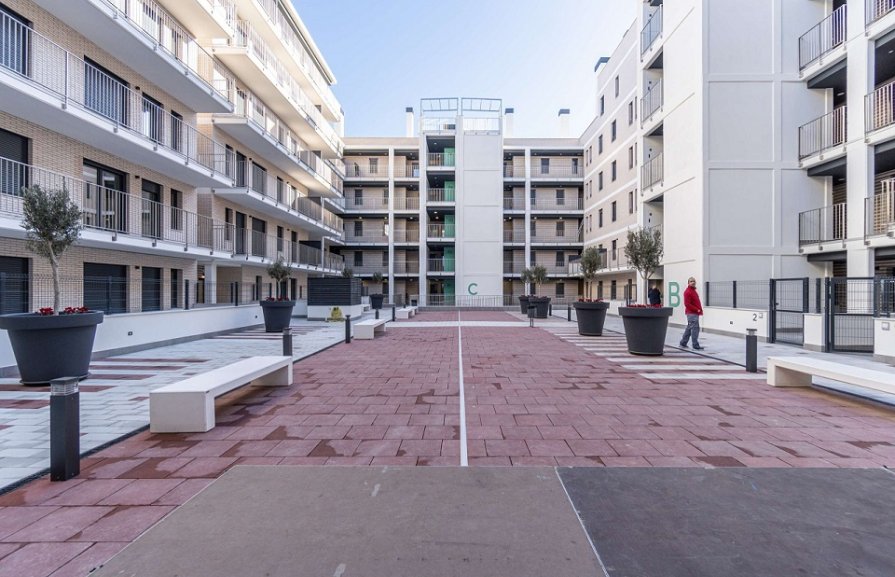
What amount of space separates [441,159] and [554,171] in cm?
1104

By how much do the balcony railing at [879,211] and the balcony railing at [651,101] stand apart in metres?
9.21

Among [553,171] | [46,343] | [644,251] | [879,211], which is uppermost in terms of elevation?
[553,171]

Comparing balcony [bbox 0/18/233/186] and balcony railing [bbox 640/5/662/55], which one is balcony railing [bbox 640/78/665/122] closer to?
balcony railing [bbox 640/5/662/55]

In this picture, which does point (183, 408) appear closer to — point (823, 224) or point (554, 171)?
point (823, 224)

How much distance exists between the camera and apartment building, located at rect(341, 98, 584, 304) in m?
37.0

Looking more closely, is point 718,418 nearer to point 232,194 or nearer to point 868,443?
point 868,443

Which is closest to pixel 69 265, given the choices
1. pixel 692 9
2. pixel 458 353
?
pixel 458 353

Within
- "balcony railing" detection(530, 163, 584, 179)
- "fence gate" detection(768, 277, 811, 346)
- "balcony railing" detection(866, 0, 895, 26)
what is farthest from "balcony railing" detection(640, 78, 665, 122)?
"balcony railing" detection(530, 163, 584, 179)

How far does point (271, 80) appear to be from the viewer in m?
21.3

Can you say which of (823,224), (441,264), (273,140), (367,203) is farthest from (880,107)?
(367,203)

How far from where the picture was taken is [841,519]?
292cm

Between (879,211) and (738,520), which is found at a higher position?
(879,211)

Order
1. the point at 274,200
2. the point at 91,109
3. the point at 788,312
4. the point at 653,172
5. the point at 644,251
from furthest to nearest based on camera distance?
the point at 274,200 < the point at 653,172 < the point at 788,312 < the point at 644,251 < the point at 91,109

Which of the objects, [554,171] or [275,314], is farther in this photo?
[554,171]
